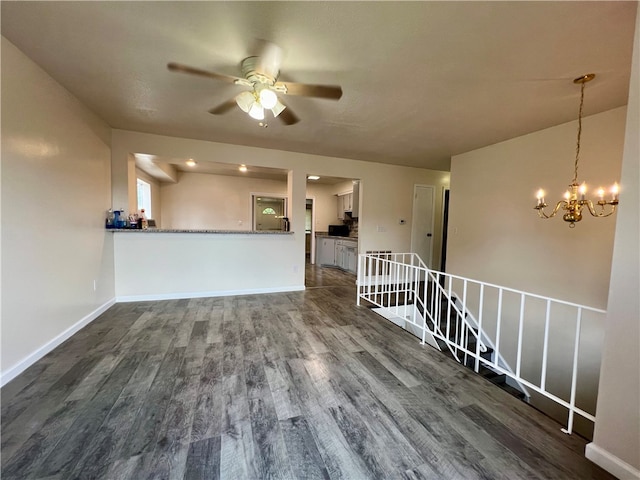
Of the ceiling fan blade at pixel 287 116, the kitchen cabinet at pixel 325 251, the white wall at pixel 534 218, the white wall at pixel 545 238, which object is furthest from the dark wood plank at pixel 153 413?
the kitchen cabinet at pixel 325 251

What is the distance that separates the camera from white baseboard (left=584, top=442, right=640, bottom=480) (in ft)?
3.93

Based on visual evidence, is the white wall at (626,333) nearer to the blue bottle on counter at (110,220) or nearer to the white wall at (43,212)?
the white wall at (43,212)

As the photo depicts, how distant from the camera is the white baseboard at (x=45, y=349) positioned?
1.85 metres

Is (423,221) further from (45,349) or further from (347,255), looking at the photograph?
(45,349)

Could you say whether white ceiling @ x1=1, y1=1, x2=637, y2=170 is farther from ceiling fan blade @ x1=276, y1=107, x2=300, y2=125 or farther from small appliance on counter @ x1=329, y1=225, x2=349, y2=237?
small appliance on counter @ x1=329, y1=225, x2=349, y2=237

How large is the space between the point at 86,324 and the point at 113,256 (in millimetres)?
1082

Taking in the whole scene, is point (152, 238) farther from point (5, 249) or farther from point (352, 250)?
point (352, 250)

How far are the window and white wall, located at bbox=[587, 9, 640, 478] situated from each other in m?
6.37

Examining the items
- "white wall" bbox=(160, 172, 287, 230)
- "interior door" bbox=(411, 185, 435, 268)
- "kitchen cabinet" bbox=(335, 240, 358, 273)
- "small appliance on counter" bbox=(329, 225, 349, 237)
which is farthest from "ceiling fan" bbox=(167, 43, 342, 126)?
"small appliance on counter" bbox=(329, 225, 349, 237)

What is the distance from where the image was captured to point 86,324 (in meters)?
2.84

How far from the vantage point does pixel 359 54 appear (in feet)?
6.07

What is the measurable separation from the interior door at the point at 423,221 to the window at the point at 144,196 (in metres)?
5.61

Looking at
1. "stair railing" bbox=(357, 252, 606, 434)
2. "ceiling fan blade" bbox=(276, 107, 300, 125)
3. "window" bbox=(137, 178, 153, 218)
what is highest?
"ceiling fan blade" bbox=(276, 107, 300, 125)

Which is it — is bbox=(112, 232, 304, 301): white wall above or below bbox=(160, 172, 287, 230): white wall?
below
